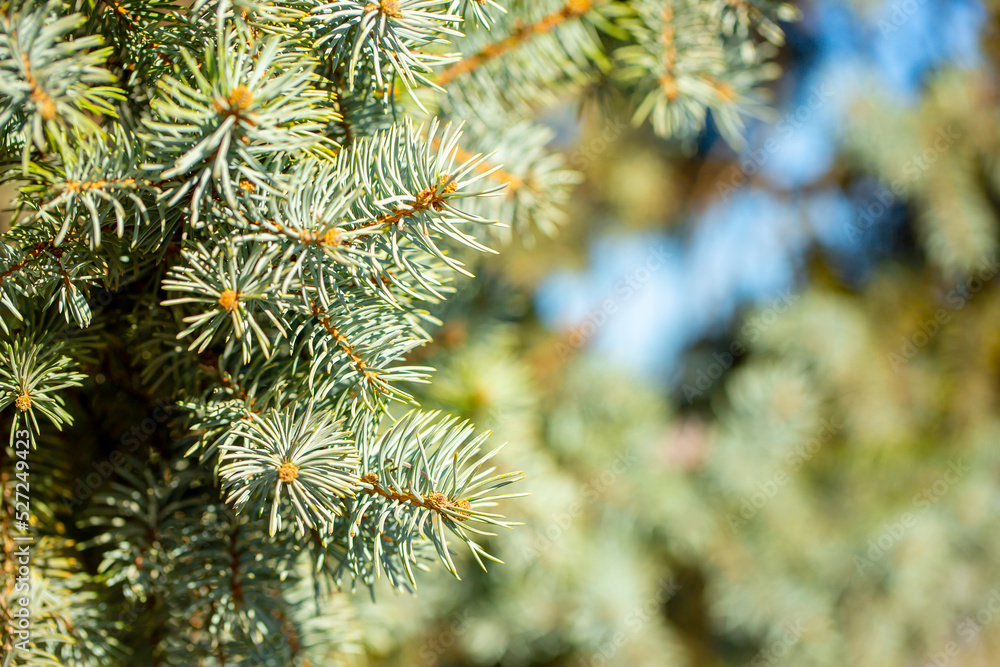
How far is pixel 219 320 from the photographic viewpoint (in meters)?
0.23

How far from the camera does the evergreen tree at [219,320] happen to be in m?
0.22

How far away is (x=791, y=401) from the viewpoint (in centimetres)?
81

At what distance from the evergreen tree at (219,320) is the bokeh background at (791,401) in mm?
347

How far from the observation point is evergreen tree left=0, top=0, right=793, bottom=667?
0.72ft

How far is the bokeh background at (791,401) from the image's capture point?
0.72 m

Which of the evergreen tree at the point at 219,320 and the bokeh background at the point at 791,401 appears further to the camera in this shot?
the bokeh background at the point at 791,401

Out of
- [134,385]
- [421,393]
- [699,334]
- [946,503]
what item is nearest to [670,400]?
[699,334]

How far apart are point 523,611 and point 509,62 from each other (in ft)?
1.72

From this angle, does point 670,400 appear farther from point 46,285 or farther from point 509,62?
point 46,285

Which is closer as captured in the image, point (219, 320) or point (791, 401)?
point (219, 320)

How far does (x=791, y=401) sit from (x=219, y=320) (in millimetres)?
764

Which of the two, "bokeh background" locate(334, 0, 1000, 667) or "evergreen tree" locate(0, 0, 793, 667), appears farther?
"bokeh background" locate(334, 0, 1000, 667)

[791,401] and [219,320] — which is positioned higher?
[219,320]

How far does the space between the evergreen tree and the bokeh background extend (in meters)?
0.35
